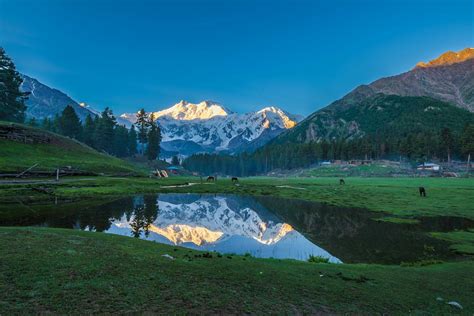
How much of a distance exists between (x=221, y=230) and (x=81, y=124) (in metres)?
142

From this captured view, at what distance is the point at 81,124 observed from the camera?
148750 mm

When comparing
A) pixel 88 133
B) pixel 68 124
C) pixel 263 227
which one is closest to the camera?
pixel 263 227

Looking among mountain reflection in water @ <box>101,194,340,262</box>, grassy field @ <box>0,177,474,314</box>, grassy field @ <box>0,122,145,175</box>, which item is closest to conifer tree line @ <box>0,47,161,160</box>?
grassy field @ <box>0,122,145,175</box>

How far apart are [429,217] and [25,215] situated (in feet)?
149

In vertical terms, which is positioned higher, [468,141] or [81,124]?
[81,124]

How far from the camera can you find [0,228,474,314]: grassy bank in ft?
28.7

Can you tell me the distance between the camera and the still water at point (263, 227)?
2322cm

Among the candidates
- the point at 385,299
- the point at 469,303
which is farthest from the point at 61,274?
the point at 469,303

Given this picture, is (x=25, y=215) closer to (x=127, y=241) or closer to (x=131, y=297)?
(x=127, y=241)

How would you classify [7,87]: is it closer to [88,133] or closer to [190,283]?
[88,133]

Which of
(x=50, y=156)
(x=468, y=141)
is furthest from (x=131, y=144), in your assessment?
(x=468, y=141)

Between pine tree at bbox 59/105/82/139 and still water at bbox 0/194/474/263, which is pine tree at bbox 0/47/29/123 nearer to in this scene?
pine tree at bbox 59/105/82/139

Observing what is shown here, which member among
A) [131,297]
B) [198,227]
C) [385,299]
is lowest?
[198,227]

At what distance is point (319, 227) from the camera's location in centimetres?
3294
